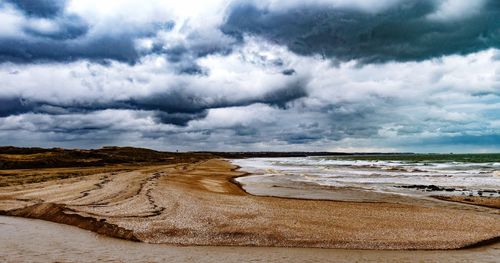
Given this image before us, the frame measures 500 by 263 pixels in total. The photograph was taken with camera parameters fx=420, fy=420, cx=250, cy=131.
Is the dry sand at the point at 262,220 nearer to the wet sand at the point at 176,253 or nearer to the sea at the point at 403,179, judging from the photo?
the wet sand at the point at 176,253

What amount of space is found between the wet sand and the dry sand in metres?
0.76

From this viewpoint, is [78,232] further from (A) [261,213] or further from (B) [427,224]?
(B) [427,224]

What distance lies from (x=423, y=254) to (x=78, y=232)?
45.7ft

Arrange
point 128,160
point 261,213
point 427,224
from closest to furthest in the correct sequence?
point 427,224 < point 261,213 < point 128,160

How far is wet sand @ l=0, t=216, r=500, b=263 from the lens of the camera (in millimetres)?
13773

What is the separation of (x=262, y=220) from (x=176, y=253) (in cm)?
599

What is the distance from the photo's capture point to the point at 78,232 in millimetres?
18109

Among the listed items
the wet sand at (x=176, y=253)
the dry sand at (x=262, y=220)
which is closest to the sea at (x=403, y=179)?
the dry sand at (x=262, y=220)

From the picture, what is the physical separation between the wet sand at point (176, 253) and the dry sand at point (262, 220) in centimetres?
76

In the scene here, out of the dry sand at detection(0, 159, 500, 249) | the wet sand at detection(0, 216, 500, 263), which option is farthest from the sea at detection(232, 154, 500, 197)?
the wet sand at detection(0, 216, 500, 263)

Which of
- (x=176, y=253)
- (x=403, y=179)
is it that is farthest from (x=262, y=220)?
(x=403, y=179)

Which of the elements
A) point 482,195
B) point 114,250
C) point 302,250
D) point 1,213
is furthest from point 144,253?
point 482,195

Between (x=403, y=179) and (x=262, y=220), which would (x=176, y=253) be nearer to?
(x=262, y=220)

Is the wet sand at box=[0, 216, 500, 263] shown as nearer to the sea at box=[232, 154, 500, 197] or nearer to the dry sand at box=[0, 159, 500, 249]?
the dry sand at box=[0, 159, 500, 249]
